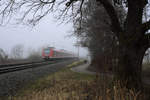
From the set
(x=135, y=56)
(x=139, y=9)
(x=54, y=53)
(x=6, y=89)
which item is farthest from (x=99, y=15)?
(x=54, y=53)

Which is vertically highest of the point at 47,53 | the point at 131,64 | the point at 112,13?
the point at 112,13

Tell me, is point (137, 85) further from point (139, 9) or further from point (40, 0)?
point (40, 0)

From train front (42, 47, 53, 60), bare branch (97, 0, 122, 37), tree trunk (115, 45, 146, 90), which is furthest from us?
train front (42, 47, 53, 60)

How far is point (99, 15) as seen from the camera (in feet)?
43.8

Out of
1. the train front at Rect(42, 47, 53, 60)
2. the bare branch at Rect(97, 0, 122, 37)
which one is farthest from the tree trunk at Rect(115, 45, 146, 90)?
the train front at Rect(42, 47, 53, 60)

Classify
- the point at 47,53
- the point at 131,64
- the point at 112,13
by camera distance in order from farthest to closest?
the point at 47,53 < the point at 112,13 < the point at 131,64

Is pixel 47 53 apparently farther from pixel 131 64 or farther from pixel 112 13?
pixel 131 64

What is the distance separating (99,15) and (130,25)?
8.48 m

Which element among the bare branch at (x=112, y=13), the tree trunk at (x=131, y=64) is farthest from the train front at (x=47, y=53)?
the tree trunk at (x=131, y=64)

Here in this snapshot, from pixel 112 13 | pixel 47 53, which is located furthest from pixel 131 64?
pixel 47 53

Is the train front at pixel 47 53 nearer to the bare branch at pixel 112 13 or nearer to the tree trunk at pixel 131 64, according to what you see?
the bare branch at pixel 112 13

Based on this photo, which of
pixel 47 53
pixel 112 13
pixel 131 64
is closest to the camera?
pixel 131 64

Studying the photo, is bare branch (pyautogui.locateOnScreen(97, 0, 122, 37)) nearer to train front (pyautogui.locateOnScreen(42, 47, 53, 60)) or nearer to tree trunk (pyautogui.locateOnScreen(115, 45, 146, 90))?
tree trunk (pyautogui.locateOnScreen(115, 45, 146, 90))

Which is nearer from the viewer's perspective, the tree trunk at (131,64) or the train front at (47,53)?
the tree trunk at (131,64)
